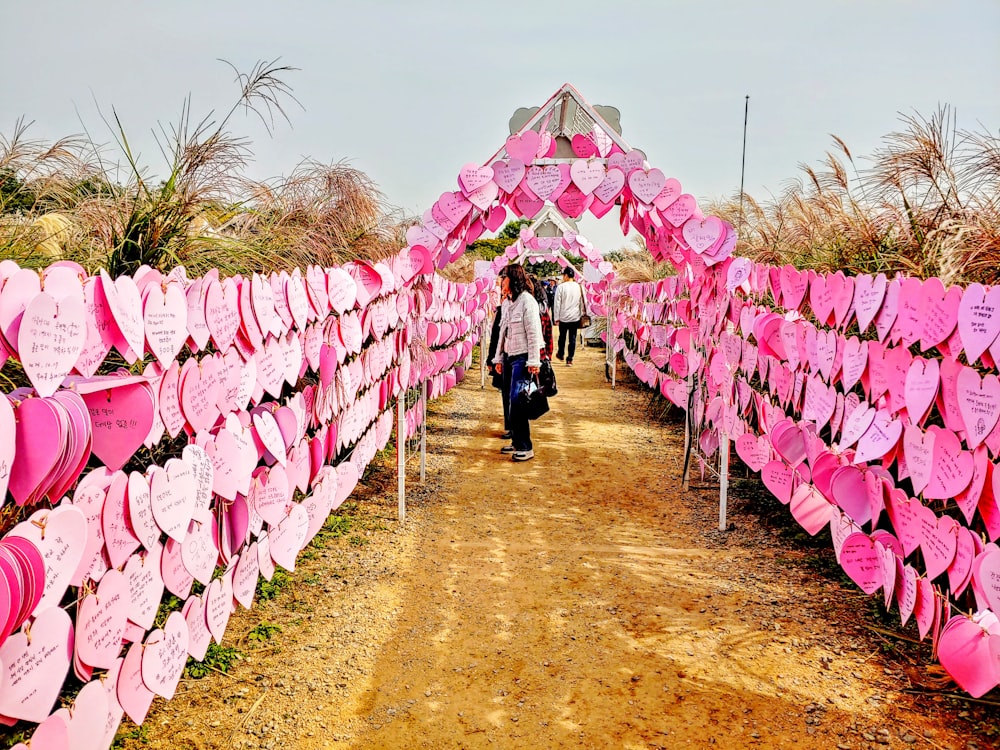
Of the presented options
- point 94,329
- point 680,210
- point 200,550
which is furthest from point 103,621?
point 680,210

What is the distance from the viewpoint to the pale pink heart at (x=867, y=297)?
2.77 meters

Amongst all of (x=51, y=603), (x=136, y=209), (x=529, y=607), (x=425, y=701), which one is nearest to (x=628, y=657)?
(x=529, y=607)

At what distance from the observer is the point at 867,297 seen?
9.37 feet

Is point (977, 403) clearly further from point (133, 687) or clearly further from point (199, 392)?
point (133, 687)

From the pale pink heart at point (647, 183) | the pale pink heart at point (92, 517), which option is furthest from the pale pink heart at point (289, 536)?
the pale pink heart at point (647, 183)

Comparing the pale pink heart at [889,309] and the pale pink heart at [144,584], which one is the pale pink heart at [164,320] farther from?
the pale pink heart at [889,309]

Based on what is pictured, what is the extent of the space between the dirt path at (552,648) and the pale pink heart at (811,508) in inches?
10.4

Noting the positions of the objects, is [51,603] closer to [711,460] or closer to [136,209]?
[136,209]

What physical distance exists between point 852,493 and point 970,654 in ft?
2.80

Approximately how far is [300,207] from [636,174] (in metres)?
2.21

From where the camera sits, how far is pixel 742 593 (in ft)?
11.0

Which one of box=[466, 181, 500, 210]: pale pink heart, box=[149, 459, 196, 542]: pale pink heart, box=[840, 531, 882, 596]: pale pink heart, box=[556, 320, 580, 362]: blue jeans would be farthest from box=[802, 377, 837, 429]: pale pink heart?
box=[556, 320, 580, 362]: blue jeans

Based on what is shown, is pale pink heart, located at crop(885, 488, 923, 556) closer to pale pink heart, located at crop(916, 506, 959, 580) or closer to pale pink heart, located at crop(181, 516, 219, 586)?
pale pink heart, located at crop(916, 506, 959, 580)

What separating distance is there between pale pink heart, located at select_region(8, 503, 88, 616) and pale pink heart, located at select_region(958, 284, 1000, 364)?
7.66 feet
